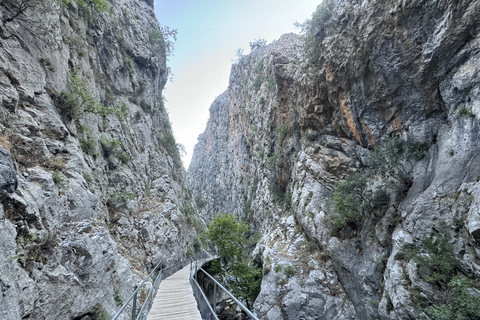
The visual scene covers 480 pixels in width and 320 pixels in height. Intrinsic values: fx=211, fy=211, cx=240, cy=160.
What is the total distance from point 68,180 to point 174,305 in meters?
5.75

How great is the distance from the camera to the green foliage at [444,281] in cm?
584

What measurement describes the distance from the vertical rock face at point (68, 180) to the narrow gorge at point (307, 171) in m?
0.05

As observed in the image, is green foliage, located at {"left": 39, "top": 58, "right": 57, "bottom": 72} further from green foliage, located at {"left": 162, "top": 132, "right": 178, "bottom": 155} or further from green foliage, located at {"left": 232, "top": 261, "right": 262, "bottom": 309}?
green foliage, located at {"left": 162, "top": 132, "right": 178, "bottom": 155}

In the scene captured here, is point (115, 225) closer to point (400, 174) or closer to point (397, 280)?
point (397, 280)

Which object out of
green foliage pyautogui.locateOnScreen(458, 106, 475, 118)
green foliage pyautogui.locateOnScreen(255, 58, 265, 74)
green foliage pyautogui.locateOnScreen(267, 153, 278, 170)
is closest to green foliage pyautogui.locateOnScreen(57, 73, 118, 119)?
green foliage pyautogui.locateOnScreen(458, 106, 475, 118)

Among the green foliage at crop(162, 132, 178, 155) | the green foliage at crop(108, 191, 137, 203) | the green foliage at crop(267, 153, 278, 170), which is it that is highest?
the green foliage at crop(162, 132, 178, 155)

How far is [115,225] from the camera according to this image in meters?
11.4

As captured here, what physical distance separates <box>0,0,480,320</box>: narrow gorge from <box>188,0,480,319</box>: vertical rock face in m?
0.06

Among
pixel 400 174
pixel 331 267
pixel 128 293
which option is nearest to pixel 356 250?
pixel 331 267

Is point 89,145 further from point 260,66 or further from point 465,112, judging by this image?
point 260,66

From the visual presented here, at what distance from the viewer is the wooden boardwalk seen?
5979mm

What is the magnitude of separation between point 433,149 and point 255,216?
67.9 feet

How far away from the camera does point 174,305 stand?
22.9 ft

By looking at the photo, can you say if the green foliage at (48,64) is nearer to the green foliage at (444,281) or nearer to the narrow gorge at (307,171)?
the narrow gorge at (307,171)
